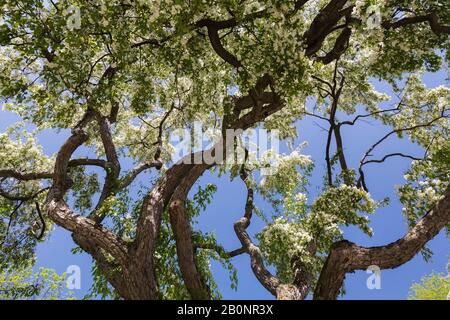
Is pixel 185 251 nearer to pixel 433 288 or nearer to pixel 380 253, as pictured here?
pixel 380 253

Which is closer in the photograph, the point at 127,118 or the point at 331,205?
the point at 331,205

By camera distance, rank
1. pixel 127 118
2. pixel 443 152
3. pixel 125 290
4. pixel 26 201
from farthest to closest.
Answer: pixel 127 118 < pixel 26 201 < pixel 443 152 < pixel 125 290

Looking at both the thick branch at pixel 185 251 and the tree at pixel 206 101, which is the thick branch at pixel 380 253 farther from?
the thick branch at pixel 185 251

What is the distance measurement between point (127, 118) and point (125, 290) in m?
10.7

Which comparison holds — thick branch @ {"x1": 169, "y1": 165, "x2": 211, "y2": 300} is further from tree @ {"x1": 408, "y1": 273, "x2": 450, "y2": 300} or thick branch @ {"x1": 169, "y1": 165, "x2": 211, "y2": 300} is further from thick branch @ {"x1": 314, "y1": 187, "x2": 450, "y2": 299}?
tree @ {"x1": 408, "y1": 273, "x2": 450, "y2": 300}

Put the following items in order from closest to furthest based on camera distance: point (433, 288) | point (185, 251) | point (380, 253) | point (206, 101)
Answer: point (380, 253), point (185, 251), point (206, 101), point (433, 288)

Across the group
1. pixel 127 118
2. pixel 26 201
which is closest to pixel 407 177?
pixel 127 118

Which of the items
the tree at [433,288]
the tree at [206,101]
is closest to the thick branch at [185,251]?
the tree at [206,101]

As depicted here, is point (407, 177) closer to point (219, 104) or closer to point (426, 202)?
point (426, 202)

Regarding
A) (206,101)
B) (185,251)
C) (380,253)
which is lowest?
(380,253)

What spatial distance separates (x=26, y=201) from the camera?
14641 millimetres

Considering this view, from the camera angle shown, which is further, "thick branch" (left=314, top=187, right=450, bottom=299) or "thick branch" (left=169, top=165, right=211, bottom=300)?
"thick branch" (left=169, top=165, right=211, bottom=300)

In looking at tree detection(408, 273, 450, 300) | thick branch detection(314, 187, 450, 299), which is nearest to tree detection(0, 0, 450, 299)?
thick branch detection(314, 187, 450, 299)

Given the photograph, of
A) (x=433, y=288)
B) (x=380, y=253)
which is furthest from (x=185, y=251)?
(x=433, y=288)
